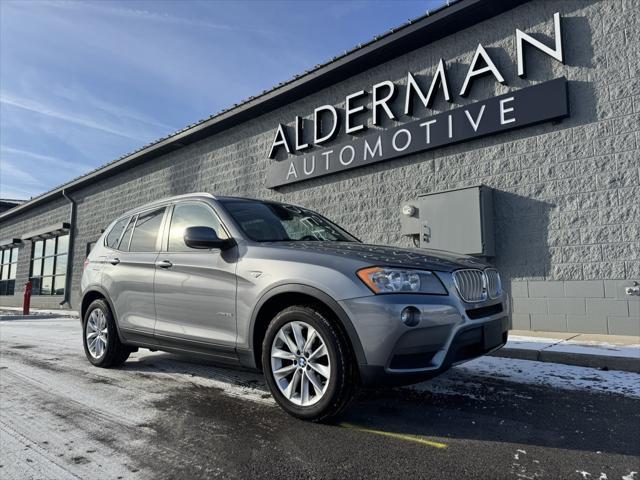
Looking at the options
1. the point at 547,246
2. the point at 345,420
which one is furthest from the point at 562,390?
the point at 547,246

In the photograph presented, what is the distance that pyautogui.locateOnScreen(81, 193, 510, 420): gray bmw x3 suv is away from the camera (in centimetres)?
267

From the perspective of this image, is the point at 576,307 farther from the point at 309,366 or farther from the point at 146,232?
the point at 146,232

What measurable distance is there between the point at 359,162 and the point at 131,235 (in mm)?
5871

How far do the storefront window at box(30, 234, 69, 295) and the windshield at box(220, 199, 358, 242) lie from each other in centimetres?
1902

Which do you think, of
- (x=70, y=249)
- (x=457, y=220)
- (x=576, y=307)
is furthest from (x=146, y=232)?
(x=70, y=249)

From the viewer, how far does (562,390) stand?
146 inches

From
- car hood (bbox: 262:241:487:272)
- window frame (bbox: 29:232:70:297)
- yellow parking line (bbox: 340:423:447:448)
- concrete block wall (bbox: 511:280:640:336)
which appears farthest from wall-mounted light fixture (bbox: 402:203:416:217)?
window frame (bbox: 29:232:70:297)

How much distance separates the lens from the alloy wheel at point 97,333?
15.8ft

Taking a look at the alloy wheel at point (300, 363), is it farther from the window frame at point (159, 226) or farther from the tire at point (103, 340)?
the tire at point (103, 340)

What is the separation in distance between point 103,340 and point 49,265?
787 inches

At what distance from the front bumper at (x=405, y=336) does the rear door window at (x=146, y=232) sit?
2.48 metres

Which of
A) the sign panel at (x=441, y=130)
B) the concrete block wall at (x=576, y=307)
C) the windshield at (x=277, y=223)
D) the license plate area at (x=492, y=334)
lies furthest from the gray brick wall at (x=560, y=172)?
the license plate area at (x=492, y=334)

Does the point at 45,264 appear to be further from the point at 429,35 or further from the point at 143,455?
the point at 143,455

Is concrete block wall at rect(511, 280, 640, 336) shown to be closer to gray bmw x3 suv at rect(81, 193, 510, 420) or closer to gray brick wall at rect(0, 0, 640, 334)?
gray brick wall at rect(0, 0, 640, 334)
